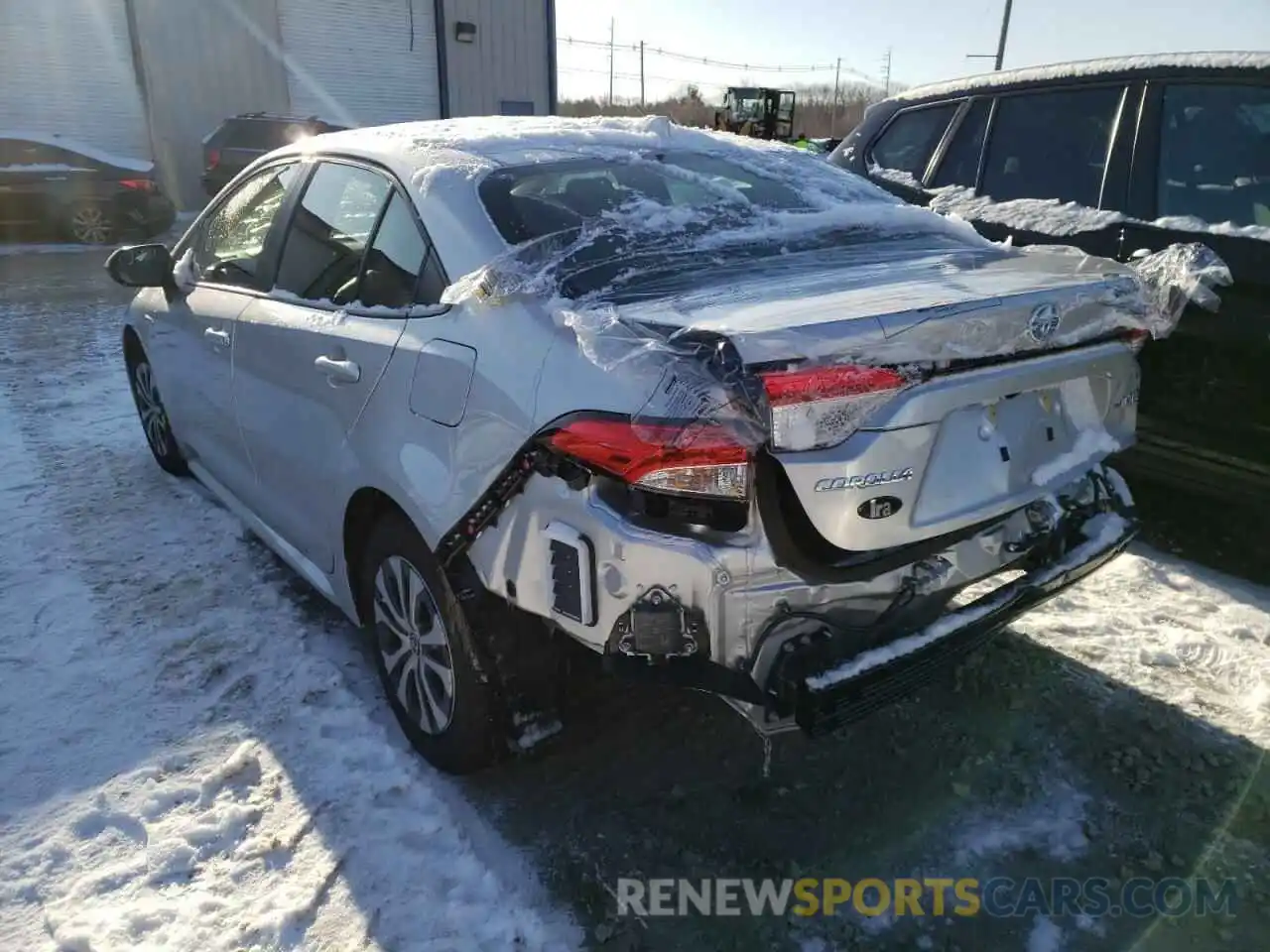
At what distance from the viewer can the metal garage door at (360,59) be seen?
735 inches

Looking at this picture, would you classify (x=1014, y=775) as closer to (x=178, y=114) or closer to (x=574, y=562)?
(x=574, y=562)

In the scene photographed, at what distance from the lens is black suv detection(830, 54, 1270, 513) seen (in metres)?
3.55

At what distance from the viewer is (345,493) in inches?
109

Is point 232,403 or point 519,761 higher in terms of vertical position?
point 232,403

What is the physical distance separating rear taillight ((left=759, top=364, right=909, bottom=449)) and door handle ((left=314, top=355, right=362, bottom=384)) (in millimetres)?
1326

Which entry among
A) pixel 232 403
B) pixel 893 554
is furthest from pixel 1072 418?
pixel 232 403

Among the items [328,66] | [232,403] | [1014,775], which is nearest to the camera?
[1014,775]

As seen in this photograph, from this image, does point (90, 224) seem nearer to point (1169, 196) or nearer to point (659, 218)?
point (659, 218)

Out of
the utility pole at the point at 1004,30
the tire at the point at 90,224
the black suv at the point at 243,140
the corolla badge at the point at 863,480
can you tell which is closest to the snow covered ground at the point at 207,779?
the corolla badge at the point at 863,480

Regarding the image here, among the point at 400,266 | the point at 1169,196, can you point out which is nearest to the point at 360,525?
the point at 400,266

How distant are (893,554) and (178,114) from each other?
19252 mm

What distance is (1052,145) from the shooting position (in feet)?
14.2

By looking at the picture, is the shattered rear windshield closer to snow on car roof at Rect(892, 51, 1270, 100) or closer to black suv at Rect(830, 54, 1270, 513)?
black suv at Rect(830, 54, 1270, 513)

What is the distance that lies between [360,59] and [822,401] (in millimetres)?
20378
